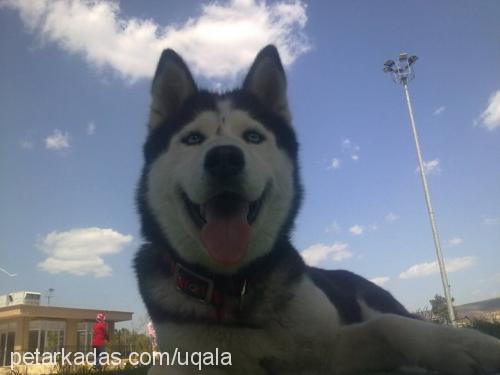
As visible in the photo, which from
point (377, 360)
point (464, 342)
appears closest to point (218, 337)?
point (377, 360)

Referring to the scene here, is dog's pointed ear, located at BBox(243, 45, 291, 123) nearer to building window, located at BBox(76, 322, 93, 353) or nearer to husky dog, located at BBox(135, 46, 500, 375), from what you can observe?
husky dog, located at BBox(135, 46, 500, 375)

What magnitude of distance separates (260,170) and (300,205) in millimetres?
775

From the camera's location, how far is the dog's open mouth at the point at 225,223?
8.54ft

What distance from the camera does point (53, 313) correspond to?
28.9 metres

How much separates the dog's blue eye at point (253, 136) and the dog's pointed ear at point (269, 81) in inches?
27.1

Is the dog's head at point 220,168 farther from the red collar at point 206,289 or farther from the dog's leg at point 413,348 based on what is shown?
the dog's leg at point 413,348

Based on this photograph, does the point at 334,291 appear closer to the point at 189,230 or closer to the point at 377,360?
the point at 377,360

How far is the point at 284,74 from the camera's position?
3.91 m

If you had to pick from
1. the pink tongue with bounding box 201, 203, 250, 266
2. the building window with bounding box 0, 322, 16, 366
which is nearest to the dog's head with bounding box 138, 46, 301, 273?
the pink tongue with bounding box 201, 203, 250, 266

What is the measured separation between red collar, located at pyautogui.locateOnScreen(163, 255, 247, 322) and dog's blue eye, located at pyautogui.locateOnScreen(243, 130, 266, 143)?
1142 millimetres

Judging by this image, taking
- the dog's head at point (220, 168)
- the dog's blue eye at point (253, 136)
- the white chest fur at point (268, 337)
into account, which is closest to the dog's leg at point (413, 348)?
the white chest fur at point (268, 337)

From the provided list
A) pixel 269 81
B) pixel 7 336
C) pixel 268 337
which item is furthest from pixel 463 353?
pixel 7 336

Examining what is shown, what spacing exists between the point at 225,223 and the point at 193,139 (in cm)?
86


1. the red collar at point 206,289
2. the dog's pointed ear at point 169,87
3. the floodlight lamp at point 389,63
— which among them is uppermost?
the floodlight lamp at point 389,63
